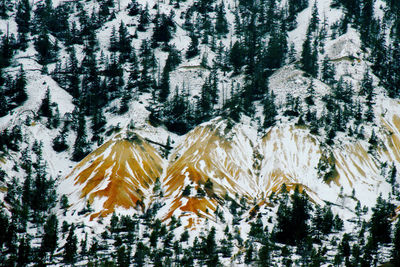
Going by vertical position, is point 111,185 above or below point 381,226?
above

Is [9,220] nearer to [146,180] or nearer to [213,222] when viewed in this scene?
[146,180]

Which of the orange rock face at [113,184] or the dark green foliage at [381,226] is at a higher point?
the orange rock face at [113,184]

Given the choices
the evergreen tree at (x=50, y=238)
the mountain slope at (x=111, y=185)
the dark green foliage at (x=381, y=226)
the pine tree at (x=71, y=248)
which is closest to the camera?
the pine tree at (x=71, y=248)

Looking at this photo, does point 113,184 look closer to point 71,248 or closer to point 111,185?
point 111,185

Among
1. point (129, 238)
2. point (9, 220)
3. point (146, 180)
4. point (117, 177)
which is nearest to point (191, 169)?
point (146, 180)

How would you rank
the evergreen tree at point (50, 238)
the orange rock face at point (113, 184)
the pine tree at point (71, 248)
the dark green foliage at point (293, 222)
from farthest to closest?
the orange rock face at point (113, 184) < the dark green foliage at point (293, 222) < the evergreen tree at point (50, 238) < the pine tree at point (71, 248)

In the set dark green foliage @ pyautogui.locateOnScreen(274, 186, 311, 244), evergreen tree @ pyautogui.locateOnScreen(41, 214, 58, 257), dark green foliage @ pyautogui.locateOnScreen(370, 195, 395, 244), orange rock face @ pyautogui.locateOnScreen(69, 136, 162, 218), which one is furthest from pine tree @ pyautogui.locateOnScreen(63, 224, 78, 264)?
dark green foliage @ pyautogui.locateOnScreen(370, 195, 395, 244)

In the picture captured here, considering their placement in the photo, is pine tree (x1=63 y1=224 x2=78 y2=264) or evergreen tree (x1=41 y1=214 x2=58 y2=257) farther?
evergreen tree (x1=41 y1=214 x2=58 y2=257)

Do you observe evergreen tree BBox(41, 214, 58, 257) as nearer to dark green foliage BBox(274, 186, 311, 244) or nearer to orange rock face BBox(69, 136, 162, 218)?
orange rock face BBox(69, 136, 162, 218)

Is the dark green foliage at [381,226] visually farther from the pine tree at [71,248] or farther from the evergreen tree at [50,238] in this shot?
the evergreen tree at [50,238]

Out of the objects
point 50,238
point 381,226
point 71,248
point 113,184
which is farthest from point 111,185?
point 381,226

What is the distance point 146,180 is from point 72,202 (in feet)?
118

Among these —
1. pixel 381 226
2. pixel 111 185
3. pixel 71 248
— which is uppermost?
pixel 111 185

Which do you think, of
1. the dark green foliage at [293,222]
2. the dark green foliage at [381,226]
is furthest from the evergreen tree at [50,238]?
the dark green foliage at [381,226]
